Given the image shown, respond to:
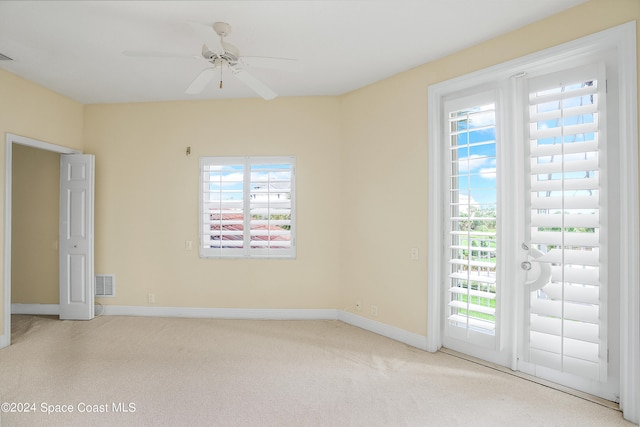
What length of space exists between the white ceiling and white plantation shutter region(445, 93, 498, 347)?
0.65 m

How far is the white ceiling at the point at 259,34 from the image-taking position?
A: 87.8 inches

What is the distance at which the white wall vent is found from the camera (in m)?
4.17

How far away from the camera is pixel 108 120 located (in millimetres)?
4223

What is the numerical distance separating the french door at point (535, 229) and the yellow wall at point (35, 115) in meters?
4.43

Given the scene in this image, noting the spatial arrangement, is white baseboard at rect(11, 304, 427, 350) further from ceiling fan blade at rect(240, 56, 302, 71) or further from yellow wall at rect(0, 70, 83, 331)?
ceiling fan blade at rect(240, 56, 302, 71)

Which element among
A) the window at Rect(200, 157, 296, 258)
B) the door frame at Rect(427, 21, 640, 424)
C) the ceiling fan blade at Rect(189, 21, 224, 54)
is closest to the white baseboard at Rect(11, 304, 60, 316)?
the window at Rect(200, 157, 296, 258)

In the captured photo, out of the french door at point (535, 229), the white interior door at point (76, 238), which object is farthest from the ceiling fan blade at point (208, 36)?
the white interior door at point (76, 238)

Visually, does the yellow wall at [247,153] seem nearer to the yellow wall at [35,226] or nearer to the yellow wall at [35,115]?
the yellow wall at [35,115]

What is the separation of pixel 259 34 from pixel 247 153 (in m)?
1.68

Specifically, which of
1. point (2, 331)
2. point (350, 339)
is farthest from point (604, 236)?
point (2, 331)

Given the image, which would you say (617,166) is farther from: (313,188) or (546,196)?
(313,188)

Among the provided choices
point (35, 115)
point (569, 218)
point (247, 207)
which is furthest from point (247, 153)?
point (569, 218)

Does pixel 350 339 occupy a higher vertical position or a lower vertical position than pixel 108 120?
lower

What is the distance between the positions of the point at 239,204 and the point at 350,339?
6.85 feet
